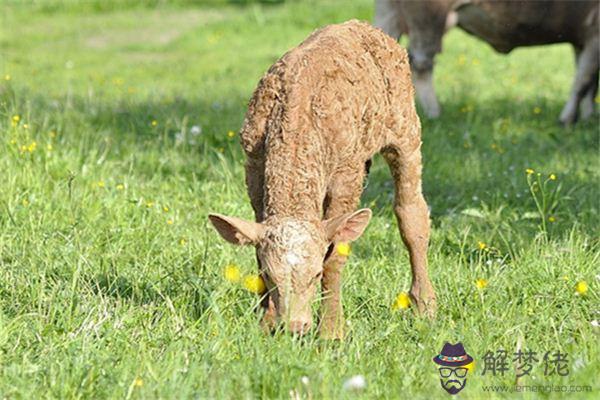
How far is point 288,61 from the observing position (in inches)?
198

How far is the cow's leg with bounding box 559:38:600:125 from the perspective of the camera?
11102 millimetres

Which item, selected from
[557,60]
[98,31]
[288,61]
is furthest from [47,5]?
[288,61]

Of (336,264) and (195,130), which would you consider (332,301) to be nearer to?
(336,264)

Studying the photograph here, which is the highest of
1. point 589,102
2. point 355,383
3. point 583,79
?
point 355,383

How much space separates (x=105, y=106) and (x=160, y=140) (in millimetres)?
1863

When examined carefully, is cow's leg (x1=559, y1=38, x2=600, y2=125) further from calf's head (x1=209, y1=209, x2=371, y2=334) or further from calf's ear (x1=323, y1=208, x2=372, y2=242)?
calf's head (x1=209, y1=209, x2=371, y2=334)

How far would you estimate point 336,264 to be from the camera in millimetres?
4918

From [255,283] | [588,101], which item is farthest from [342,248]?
[588,101]

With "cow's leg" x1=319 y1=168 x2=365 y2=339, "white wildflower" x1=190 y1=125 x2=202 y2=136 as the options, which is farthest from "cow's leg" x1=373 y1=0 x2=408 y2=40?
"cow's leg" x1=319 y1=168 x2=365 y2=339

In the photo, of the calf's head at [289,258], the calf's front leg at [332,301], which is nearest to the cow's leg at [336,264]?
the calf's front leg at [332,301]

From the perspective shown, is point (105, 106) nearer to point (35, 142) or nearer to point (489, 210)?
point (35, 142)

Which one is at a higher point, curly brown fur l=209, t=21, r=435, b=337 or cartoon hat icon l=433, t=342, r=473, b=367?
curly brown fur l=209, t=21, r=435, b=337

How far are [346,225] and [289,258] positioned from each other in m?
0.45

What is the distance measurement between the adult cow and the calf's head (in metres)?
6.68
